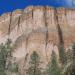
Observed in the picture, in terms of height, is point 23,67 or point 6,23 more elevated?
point 6,23

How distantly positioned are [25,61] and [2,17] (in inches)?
1313

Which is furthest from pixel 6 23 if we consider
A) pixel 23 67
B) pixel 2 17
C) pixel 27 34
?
pixel 23 67

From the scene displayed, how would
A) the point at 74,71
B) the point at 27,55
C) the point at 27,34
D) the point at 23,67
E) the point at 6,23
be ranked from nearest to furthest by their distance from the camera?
1. the point at 74,71
2. the point at 23,67
3. the point at 27,55
4. the point at 27,34
5. the point at 6,23

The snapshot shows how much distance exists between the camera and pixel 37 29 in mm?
127750

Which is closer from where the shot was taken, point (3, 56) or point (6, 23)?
point (3, 56)

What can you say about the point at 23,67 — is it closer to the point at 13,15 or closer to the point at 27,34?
the point at 27,34

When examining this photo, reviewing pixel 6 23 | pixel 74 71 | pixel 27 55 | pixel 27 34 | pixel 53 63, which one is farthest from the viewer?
pixel 6 23

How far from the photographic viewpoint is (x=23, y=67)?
→ 11056cm

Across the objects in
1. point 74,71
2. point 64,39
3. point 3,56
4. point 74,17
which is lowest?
point 74,71

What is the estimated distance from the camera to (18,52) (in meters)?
124

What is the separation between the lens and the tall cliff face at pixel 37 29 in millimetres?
122881

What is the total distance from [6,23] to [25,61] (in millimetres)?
30062

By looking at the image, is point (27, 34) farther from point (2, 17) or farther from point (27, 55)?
point (2, 17)

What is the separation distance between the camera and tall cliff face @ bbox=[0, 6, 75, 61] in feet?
403
